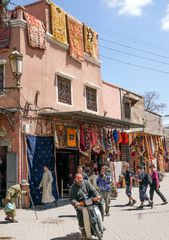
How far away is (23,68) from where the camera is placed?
1490cm

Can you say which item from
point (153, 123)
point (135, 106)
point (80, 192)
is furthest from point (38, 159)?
point (153, 123)

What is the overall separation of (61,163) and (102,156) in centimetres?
298

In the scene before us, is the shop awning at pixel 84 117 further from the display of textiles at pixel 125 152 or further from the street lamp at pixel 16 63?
the display of textiles at pixel 125 152

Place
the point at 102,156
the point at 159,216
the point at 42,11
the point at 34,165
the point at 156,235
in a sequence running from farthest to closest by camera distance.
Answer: the point at 102,156 < the point at 42,11 < the point at 34,165 < the point at 159,216 < the point at 156,235

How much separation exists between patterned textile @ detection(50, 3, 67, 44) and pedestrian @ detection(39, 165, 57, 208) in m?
6.49

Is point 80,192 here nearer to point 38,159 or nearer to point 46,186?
point 46,186

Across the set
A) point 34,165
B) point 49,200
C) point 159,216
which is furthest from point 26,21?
Result: point 159,216

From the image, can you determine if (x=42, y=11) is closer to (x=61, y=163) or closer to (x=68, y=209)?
(x=61, y=163)

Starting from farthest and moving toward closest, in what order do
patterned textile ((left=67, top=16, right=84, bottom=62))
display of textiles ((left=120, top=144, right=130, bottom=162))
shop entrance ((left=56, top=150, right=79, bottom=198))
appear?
1. display of textiles ((left=120, top=144, right=130, bottom=162))
2. patterned textile ((left=67, top=16, right=84, bottom=62))
3. shop entrance ((left=56, top=150, right=79, bottom=198))

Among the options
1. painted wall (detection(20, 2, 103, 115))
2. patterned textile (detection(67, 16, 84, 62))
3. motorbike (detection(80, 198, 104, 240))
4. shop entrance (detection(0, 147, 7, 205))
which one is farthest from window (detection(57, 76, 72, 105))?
motorbike (detection(80, 198, 104, 240))

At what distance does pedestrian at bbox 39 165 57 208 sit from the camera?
14094mm

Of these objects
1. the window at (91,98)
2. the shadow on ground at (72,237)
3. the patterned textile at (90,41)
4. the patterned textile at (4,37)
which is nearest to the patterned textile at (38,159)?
the patterned textile at (4,37)

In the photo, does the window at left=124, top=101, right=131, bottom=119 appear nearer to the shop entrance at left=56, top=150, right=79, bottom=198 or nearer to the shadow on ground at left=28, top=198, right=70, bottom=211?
the shop entrance at left=56, top=150, right=79, bottom=198

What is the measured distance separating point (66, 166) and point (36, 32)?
6.69 meters
